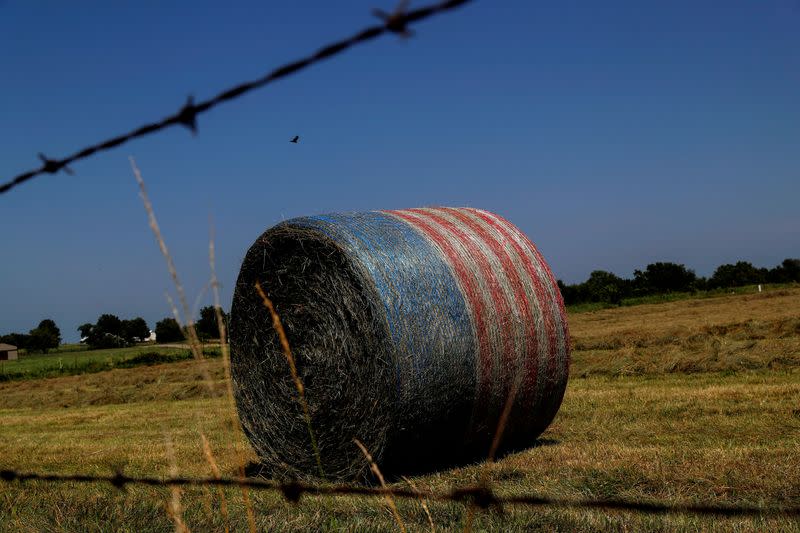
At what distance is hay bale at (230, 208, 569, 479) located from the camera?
586cm

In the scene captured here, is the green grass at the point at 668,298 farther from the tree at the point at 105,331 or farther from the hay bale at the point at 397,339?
the tree at the point at 105,331

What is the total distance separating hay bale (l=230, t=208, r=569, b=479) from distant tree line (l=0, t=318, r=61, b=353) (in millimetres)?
71634

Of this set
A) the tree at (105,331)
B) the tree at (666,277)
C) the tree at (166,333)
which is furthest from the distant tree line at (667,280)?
the tree at (105,331)

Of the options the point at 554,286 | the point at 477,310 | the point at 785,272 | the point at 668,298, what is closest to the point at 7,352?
the point at 668,298

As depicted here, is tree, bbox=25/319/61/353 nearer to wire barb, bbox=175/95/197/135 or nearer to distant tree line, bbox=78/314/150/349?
distant tree line, bbox=78/314/150/349

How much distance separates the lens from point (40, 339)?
75312 mm

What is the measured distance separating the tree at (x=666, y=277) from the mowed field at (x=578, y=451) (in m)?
26.7

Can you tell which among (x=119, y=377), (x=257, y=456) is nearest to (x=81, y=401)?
(x=119, y=377)

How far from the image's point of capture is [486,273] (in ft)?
21.3

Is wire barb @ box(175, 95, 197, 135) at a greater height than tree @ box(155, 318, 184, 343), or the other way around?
tree @ box(155, 318, 184, 343)

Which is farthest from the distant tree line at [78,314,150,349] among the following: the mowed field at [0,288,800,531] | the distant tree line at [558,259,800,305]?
the mowed field at [0,288,800,531]

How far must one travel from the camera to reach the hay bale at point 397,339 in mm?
5863

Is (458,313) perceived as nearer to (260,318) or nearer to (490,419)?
(490,419)

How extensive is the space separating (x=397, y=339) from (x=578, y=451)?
77.0 inches
